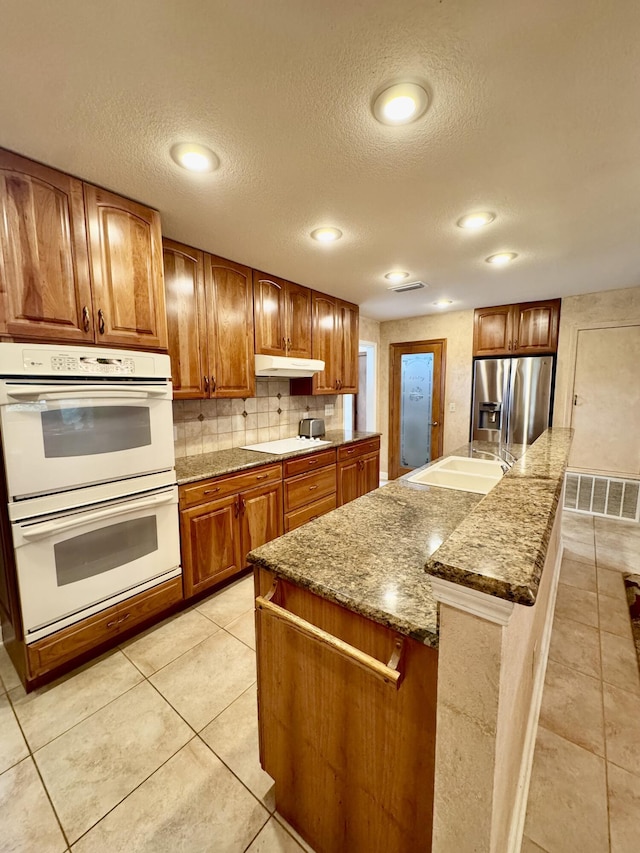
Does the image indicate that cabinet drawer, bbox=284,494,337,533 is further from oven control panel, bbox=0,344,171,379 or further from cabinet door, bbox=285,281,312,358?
oven control panel, bbox=0,344,171,379

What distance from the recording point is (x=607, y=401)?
351 cm

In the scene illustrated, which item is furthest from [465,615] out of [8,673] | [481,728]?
[8,673]

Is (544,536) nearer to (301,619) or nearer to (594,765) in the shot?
(301,619)

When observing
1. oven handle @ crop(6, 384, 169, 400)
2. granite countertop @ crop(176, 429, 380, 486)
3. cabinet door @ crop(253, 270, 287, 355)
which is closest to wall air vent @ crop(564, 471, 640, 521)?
granite countertop @ crop(176, 429, 380, 486)

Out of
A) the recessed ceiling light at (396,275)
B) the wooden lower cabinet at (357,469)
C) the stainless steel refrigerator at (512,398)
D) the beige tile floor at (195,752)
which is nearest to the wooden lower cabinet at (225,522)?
the beige tile floor at (195,752)

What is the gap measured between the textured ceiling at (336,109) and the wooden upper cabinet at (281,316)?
70 centimetres

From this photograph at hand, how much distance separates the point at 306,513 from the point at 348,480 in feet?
2.25

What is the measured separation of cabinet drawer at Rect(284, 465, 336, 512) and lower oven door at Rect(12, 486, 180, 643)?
0.98 m

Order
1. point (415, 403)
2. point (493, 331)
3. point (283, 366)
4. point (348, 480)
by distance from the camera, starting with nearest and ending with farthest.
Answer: point (283, 366) → point (348, 480) → point (493, 331) → point (415, 403)

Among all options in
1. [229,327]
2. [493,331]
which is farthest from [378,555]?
[493,331]

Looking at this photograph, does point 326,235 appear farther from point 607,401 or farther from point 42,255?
point 607,401

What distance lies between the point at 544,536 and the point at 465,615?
257mm

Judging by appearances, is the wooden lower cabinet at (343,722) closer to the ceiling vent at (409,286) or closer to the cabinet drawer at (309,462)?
the cabinet drawer at (309,462)

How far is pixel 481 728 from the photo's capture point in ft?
1.94
